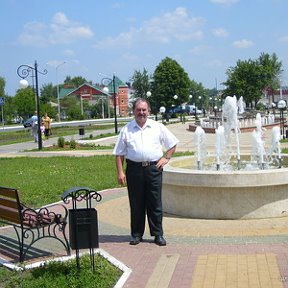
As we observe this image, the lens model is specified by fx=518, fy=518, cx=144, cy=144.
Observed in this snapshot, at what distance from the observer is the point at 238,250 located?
593 cm

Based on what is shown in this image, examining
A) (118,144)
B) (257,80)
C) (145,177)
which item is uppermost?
(257,80)

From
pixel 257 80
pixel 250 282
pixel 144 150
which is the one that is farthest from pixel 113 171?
pixel 257 80

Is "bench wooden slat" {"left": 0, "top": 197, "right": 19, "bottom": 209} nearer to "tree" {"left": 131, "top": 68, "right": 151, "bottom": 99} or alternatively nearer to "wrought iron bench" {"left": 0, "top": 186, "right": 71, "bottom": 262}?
"wrought iron bench" {"left": 0, "top": 186, "right": 71, "bottom": 262}

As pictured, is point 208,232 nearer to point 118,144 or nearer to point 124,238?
point 124,238

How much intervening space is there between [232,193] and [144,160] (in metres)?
1.90

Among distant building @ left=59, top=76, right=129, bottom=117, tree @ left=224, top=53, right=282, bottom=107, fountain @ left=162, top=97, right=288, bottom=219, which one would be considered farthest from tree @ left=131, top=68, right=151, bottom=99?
fountain @ left=162, top=97, right=288, bottom=219

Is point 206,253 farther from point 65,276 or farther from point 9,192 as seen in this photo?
point 9,192

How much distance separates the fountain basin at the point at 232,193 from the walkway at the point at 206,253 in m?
0.16

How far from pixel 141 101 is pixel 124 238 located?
1.90 metres

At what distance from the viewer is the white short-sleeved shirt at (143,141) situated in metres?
6.15

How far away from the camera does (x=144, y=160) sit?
6.16 m

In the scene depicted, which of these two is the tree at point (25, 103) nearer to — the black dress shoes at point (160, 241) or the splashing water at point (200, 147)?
the splashing water at point (200, 147)

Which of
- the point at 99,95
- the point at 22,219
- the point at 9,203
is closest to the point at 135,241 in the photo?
the point at 22,219

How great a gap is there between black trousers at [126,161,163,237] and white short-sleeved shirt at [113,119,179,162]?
0.13 m
